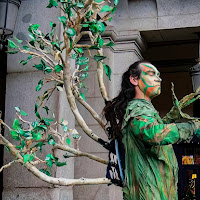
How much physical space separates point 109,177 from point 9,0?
14.4ft

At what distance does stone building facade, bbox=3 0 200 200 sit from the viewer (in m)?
7.35

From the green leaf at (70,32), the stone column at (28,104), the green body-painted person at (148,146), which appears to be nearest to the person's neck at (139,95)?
the green body-painted person at (148,146)

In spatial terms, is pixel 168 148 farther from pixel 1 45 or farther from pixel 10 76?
pixel 1 45

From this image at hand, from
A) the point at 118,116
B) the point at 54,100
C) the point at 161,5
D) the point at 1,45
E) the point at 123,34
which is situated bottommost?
the point at 118,116

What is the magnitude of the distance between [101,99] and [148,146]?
5.70m

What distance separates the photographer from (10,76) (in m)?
7.95

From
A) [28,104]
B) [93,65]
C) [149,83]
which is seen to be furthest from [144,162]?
[93,65]

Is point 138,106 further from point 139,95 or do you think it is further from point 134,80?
point 134,80

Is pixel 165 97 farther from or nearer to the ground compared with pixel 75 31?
farther from the ground

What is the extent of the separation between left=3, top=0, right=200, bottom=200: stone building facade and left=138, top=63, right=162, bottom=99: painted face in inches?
135

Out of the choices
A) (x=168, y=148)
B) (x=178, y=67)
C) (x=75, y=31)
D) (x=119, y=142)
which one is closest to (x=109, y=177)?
(x=119, y=142)

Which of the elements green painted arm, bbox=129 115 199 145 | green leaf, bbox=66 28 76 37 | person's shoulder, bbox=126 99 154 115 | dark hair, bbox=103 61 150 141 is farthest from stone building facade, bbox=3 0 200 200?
green painted arm, bbox=129 115 199 145

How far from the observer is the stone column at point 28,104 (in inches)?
284

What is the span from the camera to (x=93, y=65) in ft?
31.7
